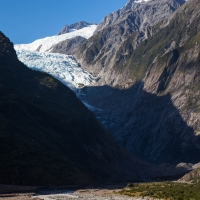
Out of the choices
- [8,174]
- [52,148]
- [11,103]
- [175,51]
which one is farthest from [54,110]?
[175,51]

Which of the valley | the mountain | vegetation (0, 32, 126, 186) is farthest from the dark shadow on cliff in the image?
vegetation (0, 32, 126, 186)

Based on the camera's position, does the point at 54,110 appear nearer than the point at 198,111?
Yes

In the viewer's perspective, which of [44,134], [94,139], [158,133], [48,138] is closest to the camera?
[48,138]

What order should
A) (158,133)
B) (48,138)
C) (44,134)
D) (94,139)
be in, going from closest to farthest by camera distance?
(48,138) < (44,134) < (94,139) < (158,133)

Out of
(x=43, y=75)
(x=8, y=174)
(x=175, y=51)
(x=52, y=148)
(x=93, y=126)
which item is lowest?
(x=8, y=174)

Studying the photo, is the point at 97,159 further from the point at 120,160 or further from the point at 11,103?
the point at 11,103

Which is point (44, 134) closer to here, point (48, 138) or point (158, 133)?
point (48, 138)

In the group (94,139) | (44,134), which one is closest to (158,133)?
(94,139)

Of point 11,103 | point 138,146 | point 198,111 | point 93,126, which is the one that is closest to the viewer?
point 11,103

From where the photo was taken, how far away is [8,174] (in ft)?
232

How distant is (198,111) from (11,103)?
8252cm

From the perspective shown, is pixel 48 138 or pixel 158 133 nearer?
pixel 48 138

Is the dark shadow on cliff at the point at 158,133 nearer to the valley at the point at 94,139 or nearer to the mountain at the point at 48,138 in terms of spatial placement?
the valley at the point at 94,139

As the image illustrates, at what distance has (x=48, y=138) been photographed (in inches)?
3927
